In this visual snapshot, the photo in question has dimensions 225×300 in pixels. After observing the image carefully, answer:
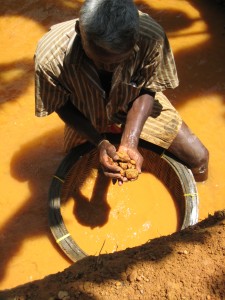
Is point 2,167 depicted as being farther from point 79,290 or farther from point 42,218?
point 79,290

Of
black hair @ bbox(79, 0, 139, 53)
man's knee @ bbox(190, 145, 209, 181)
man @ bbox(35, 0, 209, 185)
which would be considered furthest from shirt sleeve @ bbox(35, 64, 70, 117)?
man's knee @ bbox(190, 145, 209, 181)

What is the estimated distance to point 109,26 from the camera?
6.12 ft

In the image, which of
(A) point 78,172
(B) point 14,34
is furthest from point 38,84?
(B) point 14,34

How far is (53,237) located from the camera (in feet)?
10.6

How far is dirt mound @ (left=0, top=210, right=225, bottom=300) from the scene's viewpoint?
1.98 meters

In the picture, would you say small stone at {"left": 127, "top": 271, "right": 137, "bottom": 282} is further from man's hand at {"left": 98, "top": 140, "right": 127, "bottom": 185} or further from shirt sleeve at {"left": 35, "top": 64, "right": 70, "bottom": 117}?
shirt sleeve at {"left": 35, "top": 64, "right": 70, "bottom": 117}

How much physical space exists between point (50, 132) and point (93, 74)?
1.48m

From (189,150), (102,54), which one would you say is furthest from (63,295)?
(189,150)

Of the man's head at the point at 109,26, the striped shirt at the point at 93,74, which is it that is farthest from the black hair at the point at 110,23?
the striped shirt at the point at 93,74

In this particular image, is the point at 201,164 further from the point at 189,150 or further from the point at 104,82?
the point at 104,82

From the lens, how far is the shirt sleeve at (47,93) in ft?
8.23

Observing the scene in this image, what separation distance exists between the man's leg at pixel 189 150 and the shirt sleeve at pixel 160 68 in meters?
0.56

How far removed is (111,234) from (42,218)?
56cm

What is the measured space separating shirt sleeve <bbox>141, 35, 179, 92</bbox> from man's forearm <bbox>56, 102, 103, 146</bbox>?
1.46 feet
